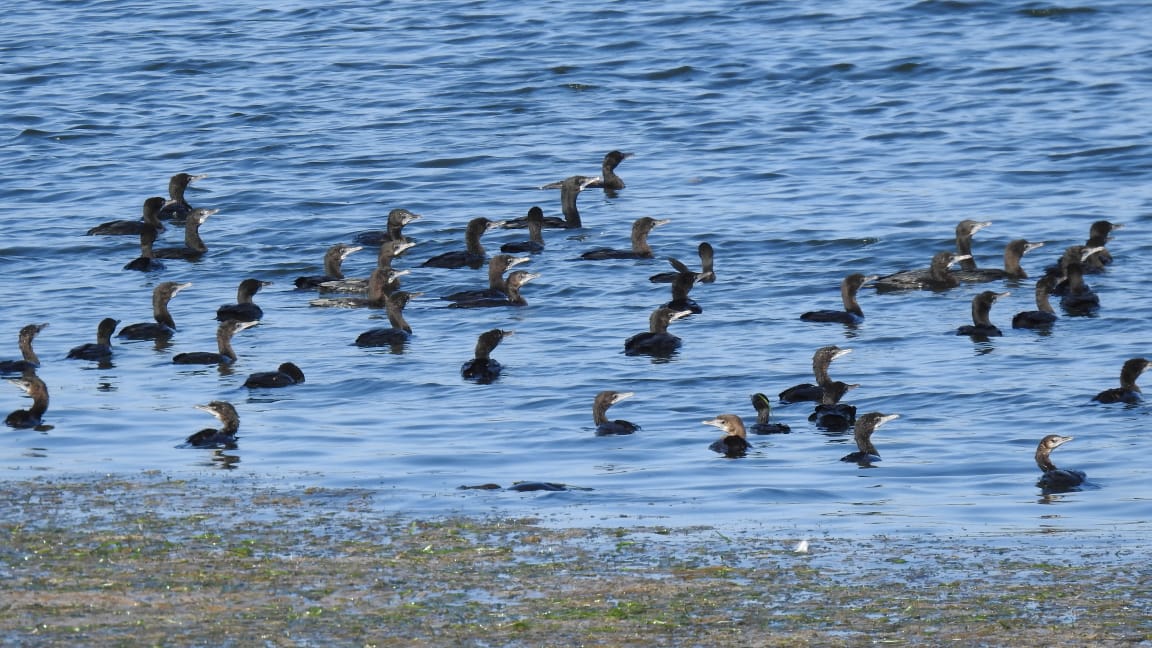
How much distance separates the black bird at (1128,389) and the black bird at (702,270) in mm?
6749

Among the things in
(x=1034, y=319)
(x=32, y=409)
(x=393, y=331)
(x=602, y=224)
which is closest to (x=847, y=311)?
(x=1034, y=319)

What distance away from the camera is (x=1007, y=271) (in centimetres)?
2264

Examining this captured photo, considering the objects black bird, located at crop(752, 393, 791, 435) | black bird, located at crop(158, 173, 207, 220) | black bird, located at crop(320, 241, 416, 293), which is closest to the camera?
black bird, located at crop(752, 393, 791, 435)

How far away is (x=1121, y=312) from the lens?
67.2 feet

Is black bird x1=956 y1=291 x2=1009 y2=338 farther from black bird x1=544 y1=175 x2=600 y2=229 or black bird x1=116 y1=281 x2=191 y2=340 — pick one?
black bird x1=116 y1=281 x2=191 y2=340

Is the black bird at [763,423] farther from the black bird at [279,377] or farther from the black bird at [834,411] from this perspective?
the black bird at [279,377]

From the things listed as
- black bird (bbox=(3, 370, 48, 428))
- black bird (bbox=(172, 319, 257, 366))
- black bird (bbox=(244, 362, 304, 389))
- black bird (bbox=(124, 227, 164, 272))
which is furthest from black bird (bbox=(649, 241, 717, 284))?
black bird (bbox=(3, 370, 48, 428))

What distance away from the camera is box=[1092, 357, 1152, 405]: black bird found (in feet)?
53.7

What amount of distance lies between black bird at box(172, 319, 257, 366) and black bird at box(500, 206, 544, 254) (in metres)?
5.50

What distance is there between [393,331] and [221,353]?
5.67 feet

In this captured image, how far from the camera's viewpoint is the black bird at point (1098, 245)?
73.3ft

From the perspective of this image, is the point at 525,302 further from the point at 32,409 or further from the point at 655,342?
the point at 32,409

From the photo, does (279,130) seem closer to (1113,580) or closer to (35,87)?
(35,87)

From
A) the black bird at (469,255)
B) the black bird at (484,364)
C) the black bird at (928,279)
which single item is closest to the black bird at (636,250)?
the black bird at (469,255)
